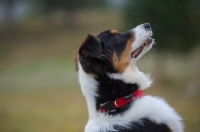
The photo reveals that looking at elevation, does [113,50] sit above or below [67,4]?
below

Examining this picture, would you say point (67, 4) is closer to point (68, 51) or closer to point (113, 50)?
point (68, 51)

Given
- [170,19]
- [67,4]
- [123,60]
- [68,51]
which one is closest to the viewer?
[123,60]

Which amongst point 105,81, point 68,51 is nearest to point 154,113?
point 105,81

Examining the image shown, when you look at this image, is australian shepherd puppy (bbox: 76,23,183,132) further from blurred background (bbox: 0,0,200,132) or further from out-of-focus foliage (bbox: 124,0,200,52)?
out-of-focus foliage (bbox: 124,0,200,52)

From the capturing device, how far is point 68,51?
10000mm

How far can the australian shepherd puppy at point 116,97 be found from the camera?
2795 millimetres

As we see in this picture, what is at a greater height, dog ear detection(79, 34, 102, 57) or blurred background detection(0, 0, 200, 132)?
blurred background detection(0, 0, 200, 132)

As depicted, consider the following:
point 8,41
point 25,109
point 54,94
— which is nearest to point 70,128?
point 25,109

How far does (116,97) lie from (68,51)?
23.7 feet

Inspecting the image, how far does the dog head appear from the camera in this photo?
2.82 meters

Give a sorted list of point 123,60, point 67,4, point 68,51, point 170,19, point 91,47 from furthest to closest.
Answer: point 68,51 → point 67,4 → point 170,19 → point 123,60 → point 91,47

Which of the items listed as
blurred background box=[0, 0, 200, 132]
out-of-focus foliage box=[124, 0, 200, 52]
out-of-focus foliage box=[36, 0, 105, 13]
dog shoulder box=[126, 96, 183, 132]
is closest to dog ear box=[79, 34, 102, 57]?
dog shoulder box=[126, 96, 183, 132]

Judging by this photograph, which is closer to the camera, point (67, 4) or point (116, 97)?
point (116, 97)

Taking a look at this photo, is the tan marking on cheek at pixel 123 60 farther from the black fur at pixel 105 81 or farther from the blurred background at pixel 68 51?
the blurred background at pixel 68 51
